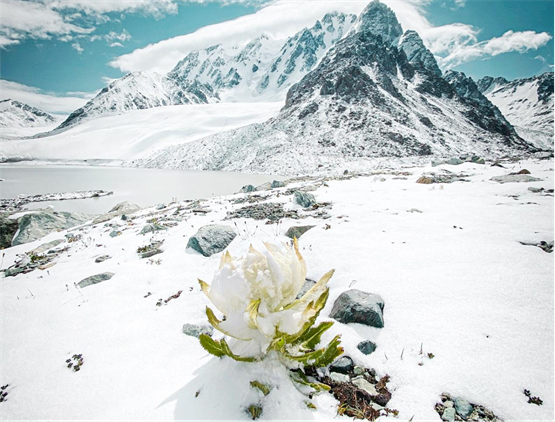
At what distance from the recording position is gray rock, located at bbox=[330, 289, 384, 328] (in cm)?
265

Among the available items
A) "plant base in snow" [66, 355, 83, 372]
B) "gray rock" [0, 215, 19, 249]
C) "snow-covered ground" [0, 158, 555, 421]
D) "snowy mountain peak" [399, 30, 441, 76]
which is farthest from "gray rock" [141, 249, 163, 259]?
"snowy mountain peak" [399, 30, 441, 76]

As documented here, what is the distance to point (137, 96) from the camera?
146625 millimetres

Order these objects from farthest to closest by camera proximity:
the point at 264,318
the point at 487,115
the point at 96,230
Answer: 1. the point at 487,115
2. the point at 96,230
3. the point at 264,318

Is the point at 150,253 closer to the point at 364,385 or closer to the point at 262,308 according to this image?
the point at 262,308

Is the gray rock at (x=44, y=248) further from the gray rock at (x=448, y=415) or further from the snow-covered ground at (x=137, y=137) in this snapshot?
the snow-covered ground at (x=137, y=137)

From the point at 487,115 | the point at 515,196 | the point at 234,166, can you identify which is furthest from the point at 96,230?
the point at 487,115

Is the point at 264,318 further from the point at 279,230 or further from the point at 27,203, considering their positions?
the point at 27,203

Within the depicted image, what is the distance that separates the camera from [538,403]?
1783 millimetres

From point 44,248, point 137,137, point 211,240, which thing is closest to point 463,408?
point 211,240

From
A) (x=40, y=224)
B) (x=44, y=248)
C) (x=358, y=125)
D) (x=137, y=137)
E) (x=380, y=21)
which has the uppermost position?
(x=380, y=21)

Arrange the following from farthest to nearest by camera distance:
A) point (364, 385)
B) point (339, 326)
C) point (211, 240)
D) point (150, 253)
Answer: point (150, 253) < point (211, 240) < point (339, 326) < point (364, 385)

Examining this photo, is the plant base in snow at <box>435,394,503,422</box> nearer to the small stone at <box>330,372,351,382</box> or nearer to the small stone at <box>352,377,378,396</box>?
the small stone at <box>352,377,378,396</box>

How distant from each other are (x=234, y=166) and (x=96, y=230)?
30.8 meters

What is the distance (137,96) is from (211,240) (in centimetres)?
17381
